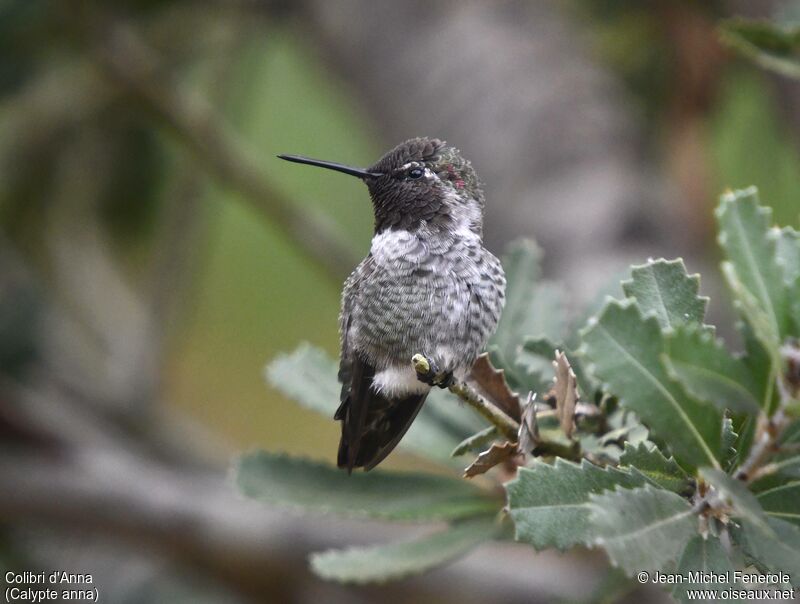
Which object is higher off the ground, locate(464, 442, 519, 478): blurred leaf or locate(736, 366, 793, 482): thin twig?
locate(464, 442, 519, 478): blurred leaf

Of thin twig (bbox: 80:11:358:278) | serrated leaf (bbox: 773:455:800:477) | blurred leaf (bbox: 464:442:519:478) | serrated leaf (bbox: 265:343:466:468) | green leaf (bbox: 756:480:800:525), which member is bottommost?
green leaf (bbox: 756:480:800:525)

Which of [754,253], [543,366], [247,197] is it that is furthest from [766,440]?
[247,197]

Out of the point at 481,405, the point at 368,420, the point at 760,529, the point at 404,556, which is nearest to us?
the point at 760,529

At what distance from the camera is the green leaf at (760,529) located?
808 mm

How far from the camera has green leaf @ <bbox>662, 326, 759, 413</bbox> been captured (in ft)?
2.47

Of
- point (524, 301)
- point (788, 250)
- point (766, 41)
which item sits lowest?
point (788, 250)

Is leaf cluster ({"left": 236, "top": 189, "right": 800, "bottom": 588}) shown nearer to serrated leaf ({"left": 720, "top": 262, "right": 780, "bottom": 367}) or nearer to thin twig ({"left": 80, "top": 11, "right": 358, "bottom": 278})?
serrated leaf ({"left": 720, "top": 262, "right": 780, "bottom": 367})

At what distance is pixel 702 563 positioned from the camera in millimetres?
894

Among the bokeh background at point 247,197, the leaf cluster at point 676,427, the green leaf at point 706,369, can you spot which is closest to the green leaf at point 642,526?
the leaf cluster at point 676,427

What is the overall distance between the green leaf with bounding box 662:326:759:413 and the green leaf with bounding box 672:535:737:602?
168 mm

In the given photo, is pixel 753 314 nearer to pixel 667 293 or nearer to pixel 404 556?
pixel 667 293

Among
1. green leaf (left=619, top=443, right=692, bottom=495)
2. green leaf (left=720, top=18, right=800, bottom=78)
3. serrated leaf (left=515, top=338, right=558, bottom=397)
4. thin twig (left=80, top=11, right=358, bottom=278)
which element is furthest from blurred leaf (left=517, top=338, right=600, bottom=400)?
thin twig (left=80, top=11, right=358, bottom=278)

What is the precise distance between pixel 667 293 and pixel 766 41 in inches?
24.5

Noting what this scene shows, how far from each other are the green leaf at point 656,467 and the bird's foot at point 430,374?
0.19m
